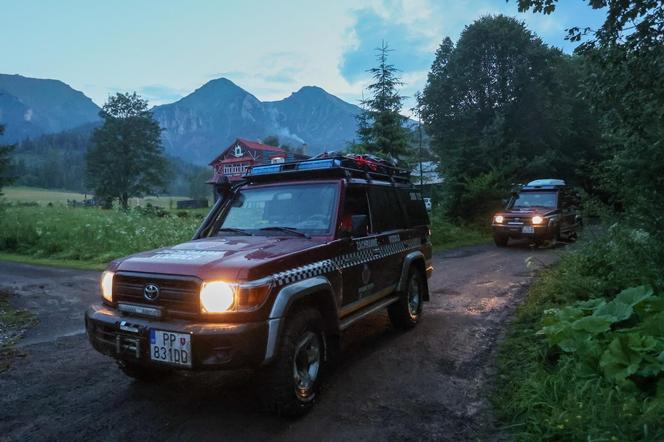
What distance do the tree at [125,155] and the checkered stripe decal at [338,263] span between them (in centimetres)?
5901

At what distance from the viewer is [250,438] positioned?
11.2ft

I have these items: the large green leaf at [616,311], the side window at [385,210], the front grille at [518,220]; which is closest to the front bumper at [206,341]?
the side window at [385,210]

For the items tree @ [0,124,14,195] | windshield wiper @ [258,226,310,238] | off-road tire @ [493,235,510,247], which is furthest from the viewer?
off-road tire @ [493,235,510,247]

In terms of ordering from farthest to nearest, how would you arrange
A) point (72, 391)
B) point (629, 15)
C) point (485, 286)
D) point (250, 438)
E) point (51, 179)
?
1. point (51, 179)
2. point (485, 286)
3. point (629, 15)
4. point (72, 391)
5. point (250, 438)

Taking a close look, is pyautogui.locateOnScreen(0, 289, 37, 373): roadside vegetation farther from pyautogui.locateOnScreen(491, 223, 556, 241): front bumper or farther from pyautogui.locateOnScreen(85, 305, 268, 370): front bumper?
pyautogui.locateOnScreen(491, 223, 556, 241): front bumper

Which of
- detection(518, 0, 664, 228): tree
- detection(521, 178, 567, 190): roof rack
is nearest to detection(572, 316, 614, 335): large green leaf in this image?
detection(518, 0, 664, 228): tree

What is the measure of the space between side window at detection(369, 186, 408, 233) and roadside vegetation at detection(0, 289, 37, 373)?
15.1ft

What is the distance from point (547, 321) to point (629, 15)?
427 centimetres

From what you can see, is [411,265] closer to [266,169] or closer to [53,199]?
[266,169]

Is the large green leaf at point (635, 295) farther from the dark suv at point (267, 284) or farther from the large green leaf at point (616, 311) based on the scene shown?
the dark suv at point (267, 284)

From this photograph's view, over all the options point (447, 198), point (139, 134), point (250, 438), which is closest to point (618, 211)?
Result: point (250, 438)

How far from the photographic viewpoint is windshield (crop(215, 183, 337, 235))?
4.70 metres

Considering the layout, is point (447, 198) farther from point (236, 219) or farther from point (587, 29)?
point (236, 219)

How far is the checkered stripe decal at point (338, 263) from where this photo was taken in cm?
377
